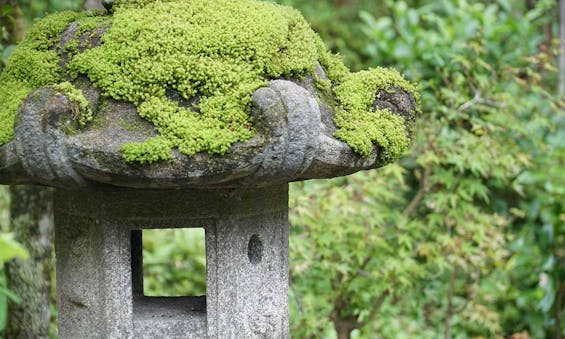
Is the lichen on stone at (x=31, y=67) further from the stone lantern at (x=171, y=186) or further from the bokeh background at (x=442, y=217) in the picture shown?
the bokeh background at (x=442, y=217)

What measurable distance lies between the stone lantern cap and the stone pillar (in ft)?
1.04

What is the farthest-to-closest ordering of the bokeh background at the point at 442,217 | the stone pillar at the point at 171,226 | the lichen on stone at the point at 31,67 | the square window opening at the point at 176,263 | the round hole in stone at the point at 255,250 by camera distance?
the square window opening at the point at 176,263 → the bokeh background at the point at 442,217 → the round hole in stone at the point at 255,250 → the stone pillar at the point at 171,226 → the lichen on stone at the point at 31,67

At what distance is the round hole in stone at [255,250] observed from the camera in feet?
9.43

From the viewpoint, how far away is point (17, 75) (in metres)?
2.68

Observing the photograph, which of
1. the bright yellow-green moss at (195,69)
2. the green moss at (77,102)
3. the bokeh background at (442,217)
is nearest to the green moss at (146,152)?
the bright yellow-green moss at (195,69)

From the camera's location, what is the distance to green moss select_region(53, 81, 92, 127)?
2.30m

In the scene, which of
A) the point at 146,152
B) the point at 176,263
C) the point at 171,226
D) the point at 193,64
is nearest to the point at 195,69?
the point at 193,64

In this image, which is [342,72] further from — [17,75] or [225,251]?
[17,75]

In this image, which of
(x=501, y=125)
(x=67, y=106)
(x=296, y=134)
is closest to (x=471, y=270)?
(x=501, y=125)

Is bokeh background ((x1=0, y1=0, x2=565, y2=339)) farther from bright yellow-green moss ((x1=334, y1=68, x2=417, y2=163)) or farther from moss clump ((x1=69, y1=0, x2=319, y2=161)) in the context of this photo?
bright yellow-green moss ((x1=334, y1=68, x2=417, y2=163))

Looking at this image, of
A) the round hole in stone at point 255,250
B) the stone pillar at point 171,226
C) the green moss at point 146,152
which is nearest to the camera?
the green moss at point 146,152

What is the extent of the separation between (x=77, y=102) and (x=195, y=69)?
37 centimetres

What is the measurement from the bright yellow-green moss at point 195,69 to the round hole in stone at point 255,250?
577 millimetres

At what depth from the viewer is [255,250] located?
2.90m
